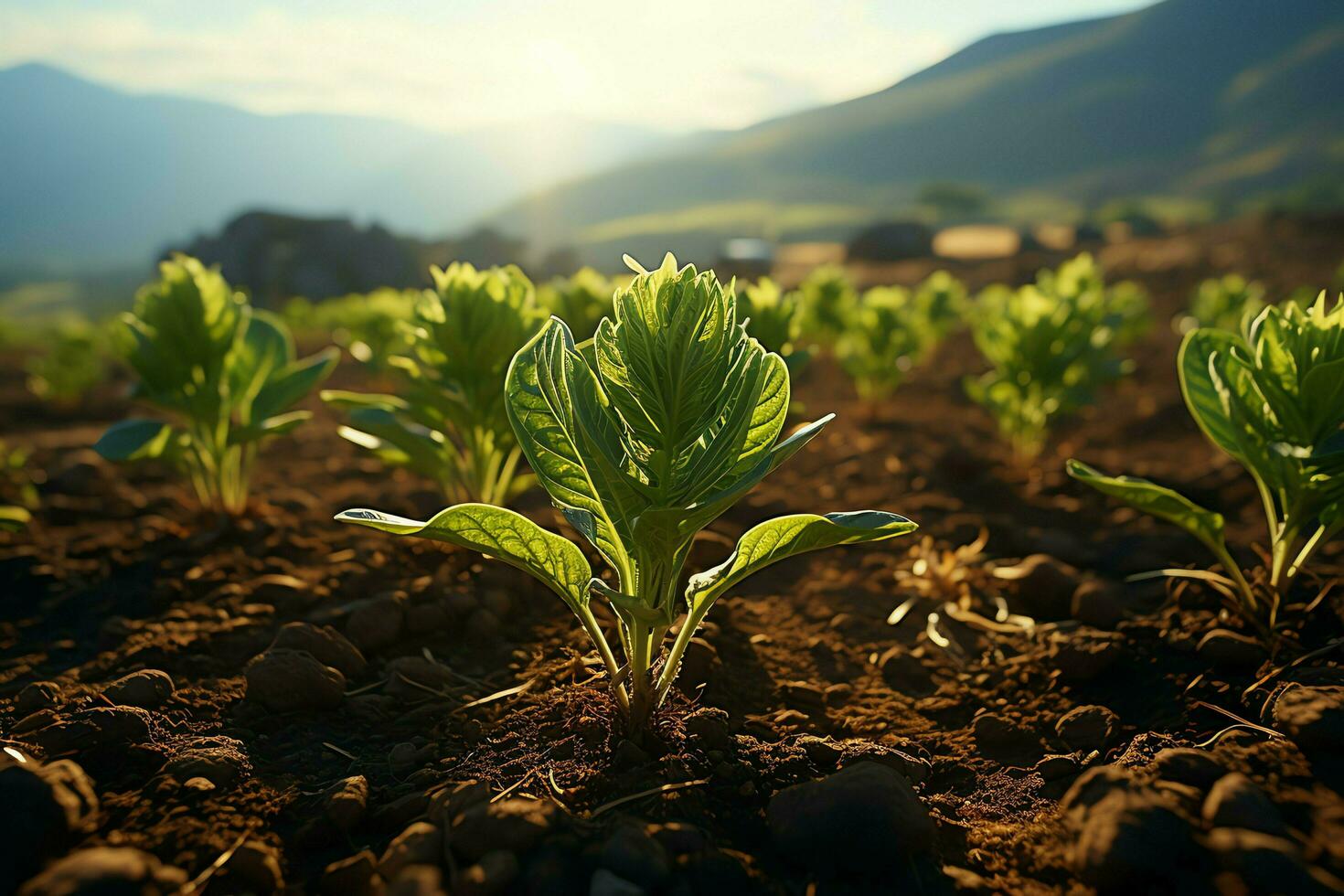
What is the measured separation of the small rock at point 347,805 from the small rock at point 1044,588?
248 cm

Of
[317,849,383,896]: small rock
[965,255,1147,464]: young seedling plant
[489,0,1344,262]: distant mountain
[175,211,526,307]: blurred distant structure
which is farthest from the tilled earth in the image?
[489,0,1344,262]: distant mountain

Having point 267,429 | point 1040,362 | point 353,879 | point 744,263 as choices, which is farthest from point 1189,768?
point 744,263

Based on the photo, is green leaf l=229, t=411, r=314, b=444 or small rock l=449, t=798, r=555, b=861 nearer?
small rock l=449, t=798, r=555, b=861

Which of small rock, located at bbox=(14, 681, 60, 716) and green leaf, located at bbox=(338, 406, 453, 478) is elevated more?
green leaf, located at bbox=(338, 406, 453, 478)

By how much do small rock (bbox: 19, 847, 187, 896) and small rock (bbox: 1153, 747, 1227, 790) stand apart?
2.03m

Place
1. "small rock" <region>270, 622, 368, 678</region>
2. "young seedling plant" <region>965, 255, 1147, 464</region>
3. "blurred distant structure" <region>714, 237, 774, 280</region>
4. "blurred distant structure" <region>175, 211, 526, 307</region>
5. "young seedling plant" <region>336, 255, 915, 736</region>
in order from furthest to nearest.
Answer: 1. "blurred distant structure" <region>175, 211, 526, 307</region>
2. "blurred distant structure" <region>714, 237, 774, 280</region>
3. "young seedling plant" <region>965, 255, 1147, 464</region>
4. "small rock" <region>270, 622, 368, 678</region>
5. "young seedling plant" <region>336, 255, 915, 736</region>

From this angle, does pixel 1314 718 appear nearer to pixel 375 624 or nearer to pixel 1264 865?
pixel 1264 865

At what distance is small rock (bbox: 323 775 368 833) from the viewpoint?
1.69 meters

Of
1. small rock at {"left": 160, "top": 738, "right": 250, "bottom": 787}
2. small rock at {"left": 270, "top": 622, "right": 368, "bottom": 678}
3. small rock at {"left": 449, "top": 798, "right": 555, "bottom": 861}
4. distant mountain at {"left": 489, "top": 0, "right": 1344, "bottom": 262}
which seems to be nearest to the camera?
small rock at {"left": 449, "top": 798, "right": 555, "bottom": 861}

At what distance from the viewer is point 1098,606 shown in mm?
2820

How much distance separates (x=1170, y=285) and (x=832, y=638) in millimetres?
14502

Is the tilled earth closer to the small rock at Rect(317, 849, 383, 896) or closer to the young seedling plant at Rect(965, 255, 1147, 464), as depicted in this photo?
the small rock at Rect(317, 849, 383, 896)

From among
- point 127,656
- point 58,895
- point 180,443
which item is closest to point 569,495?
point 58,895

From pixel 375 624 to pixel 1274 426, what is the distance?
2895 mm
